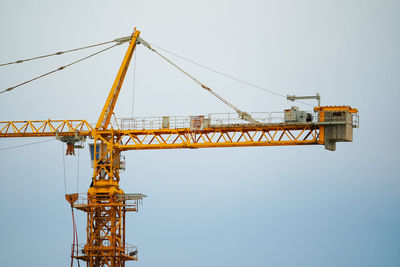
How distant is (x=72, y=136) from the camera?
4850 inches

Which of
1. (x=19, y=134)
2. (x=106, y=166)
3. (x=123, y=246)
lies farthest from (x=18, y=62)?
(x=123, y=246)

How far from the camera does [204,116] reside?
380 ft

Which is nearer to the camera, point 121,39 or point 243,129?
point 243,129

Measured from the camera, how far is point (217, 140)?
11588 cm

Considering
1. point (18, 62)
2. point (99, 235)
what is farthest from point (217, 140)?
point (18, 62)

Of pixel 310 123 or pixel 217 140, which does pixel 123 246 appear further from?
pixel 310 123

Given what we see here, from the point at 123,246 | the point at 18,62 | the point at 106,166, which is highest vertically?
the point at 18,62

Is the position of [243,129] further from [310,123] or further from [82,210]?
[82,210]

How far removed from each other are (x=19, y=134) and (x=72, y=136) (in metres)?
6.63

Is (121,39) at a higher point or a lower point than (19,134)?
higher

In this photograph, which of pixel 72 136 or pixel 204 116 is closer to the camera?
pixel 204 116

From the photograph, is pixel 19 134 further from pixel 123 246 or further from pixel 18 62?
pixel 123 246

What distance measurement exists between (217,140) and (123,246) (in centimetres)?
1765

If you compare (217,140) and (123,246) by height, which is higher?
(217,140)
